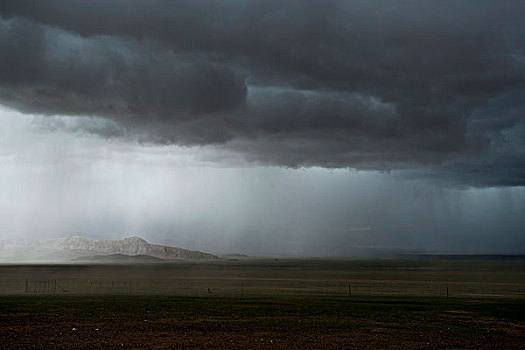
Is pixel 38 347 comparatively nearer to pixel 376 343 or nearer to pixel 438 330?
pixel 376 343

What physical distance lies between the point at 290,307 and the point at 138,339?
20.4m

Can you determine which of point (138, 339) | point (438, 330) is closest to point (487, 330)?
point (438, 330)

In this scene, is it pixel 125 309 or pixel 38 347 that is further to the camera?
pixel 125 309

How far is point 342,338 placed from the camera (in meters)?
27.7

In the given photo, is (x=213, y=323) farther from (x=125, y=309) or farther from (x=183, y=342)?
(x=125, y=309)

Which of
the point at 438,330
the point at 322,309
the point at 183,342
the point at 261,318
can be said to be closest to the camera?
the point at 183,342

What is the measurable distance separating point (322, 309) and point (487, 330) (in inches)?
566

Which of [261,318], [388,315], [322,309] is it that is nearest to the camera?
[261,318]

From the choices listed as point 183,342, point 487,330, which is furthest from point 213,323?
point 487,330

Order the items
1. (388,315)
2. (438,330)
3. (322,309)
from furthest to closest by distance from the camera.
→ (322,309), (388,315), (438,330)

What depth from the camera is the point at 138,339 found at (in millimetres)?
26312

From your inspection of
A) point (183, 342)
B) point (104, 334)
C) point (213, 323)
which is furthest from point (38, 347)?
point (213, 323)

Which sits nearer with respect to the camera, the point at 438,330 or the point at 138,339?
the point at 138,339

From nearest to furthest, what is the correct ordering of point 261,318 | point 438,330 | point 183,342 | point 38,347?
point 38,347 < point 183,342 < point 438,330 < point 261,318
